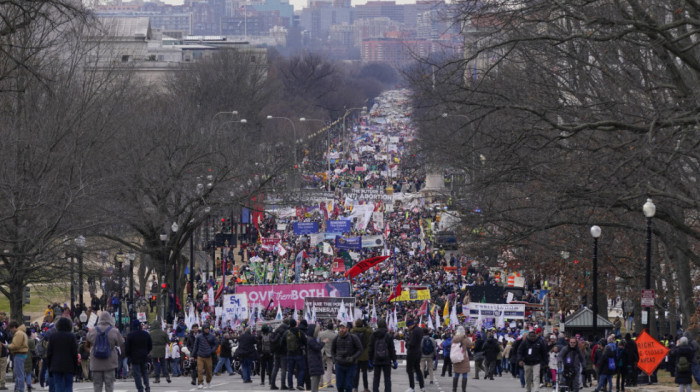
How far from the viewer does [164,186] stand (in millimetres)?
50344

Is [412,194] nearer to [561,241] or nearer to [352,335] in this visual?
[561,241]

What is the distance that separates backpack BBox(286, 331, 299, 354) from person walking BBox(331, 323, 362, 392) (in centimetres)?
250

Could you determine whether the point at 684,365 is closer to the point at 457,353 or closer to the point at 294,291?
the point at 457,353

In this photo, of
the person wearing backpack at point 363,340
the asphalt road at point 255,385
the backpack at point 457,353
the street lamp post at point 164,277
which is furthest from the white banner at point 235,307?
the person wearing backpack at point 363,340

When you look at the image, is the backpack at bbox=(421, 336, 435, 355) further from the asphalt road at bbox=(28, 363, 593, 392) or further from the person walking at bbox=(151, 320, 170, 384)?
the person walking at bbox=(151, 320, 170, 384)

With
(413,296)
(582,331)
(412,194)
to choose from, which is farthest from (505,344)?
(412,194)

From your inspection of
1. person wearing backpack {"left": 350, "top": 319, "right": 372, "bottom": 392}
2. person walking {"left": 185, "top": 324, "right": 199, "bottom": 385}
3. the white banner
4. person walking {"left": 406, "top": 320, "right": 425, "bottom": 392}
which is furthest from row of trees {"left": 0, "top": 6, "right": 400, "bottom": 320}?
person walking {"left": 406, "top": 320, "right": 425, "bottom": 392}

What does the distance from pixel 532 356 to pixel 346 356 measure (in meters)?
5.92

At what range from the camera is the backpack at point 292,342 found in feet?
86.1

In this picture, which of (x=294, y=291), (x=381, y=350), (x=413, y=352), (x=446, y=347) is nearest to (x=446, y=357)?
(x=446, y=347)

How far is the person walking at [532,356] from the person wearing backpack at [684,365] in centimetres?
303

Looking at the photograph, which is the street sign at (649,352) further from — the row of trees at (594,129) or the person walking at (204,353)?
the person walking at (204,353)

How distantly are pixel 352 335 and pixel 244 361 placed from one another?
607cm

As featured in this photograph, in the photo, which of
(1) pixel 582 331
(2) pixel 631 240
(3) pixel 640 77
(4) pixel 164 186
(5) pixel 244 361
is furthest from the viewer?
(4) pixel 164 186
